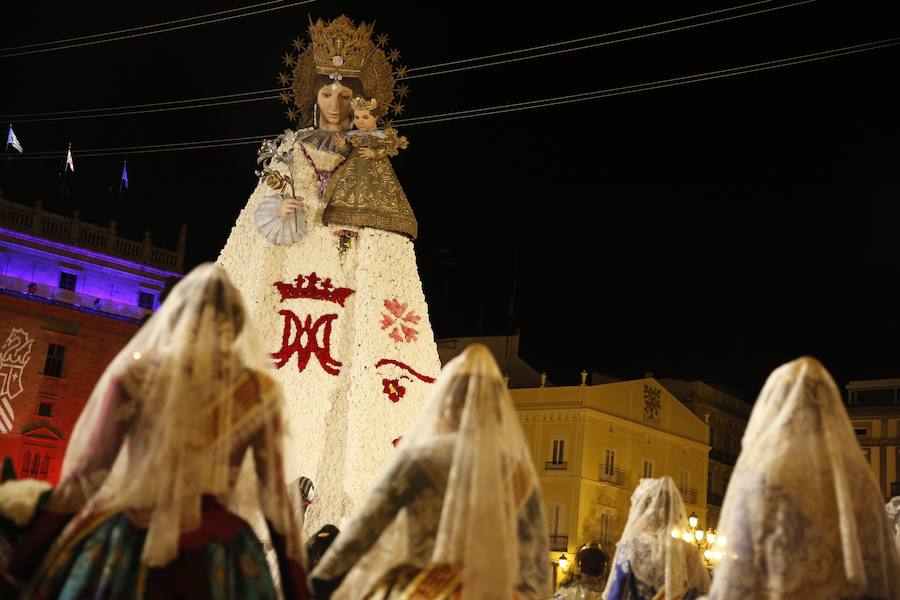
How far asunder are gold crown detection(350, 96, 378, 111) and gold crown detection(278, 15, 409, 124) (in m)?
0.11

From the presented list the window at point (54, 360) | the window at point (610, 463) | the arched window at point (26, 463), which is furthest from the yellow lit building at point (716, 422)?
the arched window at point (26, 463)

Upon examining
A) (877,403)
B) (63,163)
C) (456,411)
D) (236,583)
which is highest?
(63,163)

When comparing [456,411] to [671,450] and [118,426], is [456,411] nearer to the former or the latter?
[118,426]

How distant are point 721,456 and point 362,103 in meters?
35.0

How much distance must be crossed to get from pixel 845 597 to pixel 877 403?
38692 millimetres

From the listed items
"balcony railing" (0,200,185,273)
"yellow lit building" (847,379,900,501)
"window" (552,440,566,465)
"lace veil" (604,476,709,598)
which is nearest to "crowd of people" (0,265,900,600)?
"lace veil" (604,476,709,598)

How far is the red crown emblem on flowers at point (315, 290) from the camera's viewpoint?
10.6m

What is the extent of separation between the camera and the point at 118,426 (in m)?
4.39

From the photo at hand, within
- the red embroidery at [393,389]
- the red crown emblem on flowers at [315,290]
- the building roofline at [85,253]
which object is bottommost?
the red embroidery at [393,389]

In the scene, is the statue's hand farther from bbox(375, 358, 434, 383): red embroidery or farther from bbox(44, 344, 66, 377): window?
bbox(44, 344, 66, 377): window

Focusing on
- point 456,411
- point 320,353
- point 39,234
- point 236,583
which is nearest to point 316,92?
point 320,353

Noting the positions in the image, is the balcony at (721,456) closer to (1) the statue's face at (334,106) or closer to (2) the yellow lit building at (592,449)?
(2) the yellow lit building at (592,449)

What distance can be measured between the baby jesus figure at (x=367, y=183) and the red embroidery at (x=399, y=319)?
64 centimetres

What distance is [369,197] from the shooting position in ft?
34.8
